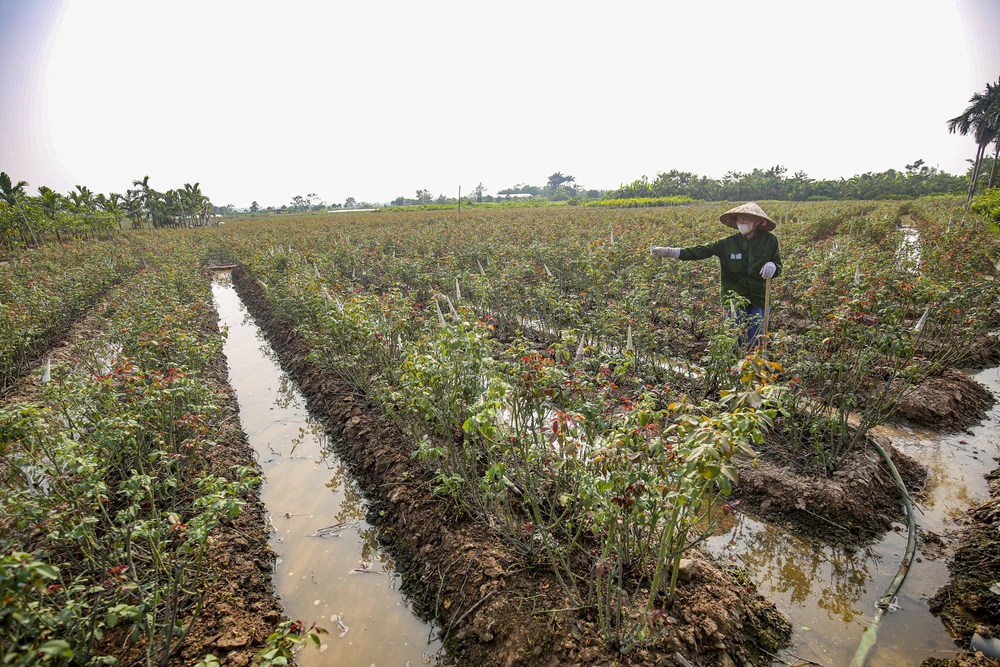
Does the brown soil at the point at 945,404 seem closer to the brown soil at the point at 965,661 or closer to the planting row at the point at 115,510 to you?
the brown soil at the point at 965,661

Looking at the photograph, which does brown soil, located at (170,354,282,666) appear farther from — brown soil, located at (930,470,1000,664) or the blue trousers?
the blue trousers

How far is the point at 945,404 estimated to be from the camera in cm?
462

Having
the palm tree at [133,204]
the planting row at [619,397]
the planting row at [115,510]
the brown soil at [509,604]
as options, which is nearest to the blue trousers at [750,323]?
the planting row at [619,397]

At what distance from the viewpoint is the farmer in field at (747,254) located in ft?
15.6

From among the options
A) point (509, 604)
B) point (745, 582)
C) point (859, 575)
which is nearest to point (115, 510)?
point (509, 604)

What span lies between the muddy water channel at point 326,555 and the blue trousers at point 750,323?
3653 mm

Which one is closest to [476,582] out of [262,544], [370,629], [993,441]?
[370,629]

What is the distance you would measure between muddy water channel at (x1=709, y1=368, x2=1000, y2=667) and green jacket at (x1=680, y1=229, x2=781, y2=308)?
2.17 m

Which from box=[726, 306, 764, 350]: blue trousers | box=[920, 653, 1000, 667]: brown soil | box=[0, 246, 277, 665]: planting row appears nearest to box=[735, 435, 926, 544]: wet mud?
box=[920, 653, 1000, 667]: brown soil

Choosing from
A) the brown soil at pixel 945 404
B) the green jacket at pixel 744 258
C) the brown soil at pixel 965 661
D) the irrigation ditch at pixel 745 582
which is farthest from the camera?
the green jacket at pixel 744 258

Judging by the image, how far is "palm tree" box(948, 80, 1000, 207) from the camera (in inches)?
1204

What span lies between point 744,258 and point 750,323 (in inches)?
30.6

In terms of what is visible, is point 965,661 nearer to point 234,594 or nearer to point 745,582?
point 745,582

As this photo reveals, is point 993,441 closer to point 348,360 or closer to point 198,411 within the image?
point 348,360
